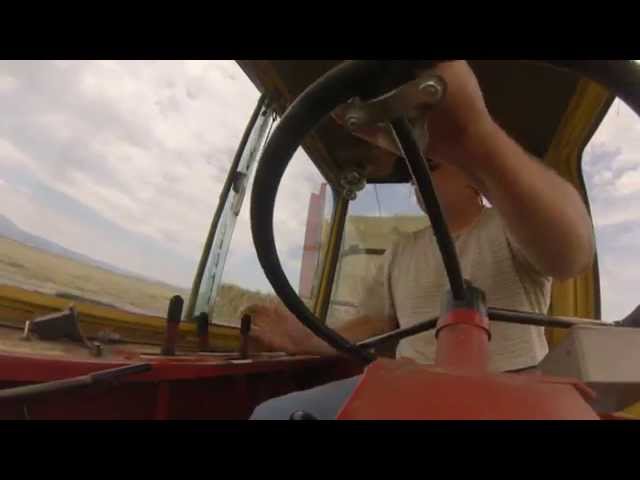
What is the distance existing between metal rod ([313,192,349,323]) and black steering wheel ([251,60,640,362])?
142 cm

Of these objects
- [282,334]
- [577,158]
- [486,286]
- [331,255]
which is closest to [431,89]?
[486,286]

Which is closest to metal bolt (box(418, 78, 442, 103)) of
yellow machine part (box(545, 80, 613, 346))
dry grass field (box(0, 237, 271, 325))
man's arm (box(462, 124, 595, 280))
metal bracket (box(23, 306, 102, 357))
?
man's arm (box(462, 124, 595, 280))

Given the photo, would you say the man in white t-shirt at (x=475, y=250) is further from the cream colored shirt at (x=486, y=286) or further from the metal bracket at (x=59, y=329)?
the metal bracket at (x=59, y=329)

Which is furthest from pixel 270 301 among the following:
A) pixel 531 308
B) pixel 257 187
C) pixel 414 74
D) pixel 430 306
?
pixel 414 74

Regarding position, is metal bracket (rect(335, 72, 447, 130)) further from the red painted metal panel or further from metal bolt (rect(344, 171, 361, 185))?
metal bolt (rect(344, 171, 361, 185))

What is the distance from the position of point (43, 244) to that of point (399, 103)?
89cm

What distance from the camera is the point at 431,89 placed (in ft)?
1.13

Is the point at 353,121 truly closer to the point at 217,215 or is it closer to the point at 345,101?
the point at 345,101

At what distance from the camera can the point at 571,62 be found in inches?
13.9

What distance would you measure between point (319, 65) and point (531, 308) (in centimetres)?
105

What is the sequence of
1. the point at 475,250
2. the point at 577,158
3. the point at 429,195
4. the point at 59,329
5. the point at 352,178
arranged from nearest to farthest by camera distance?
the point at 429,195 → the point at 59,329 → the point at 475,250 → the point at 577,158 → the point at 352,178
